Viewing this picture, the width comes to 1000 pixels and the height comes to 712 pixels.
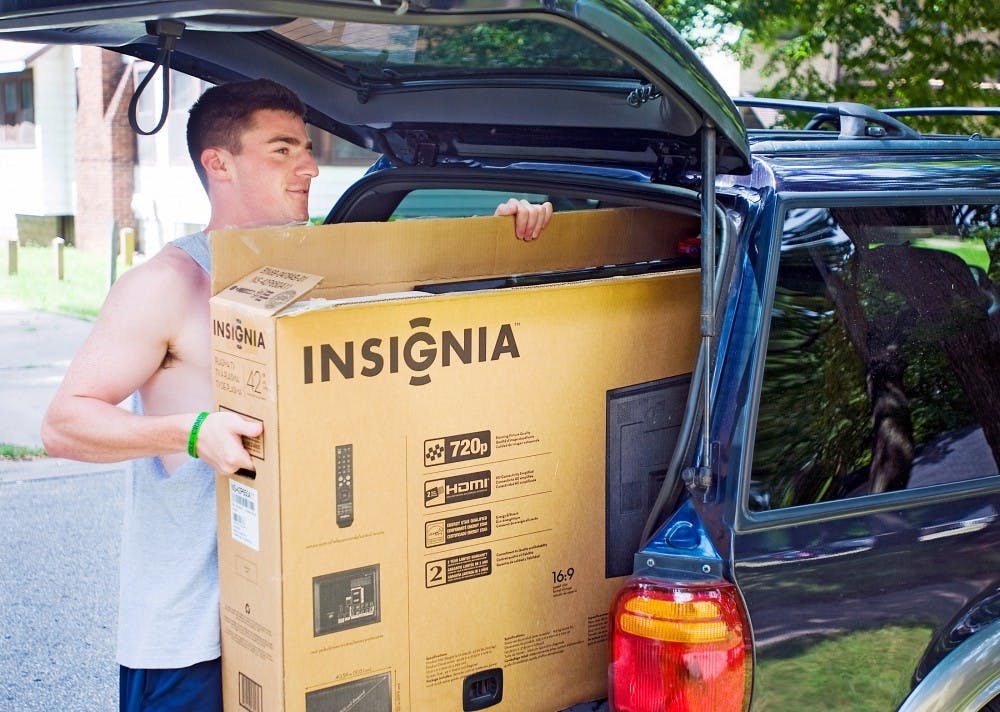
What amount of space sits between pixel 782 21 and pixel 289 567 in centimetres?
671

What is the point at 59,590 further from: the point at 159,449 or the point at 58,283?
the point at 58,283

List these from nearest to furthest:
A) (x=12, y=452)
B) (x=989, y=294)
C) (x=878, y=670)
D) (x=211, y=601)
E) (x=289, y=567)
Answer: (x=289, y=567) < (x=878, y=670) < (x=211, y=601) < (x=989, y=294) < (x=12, y=452)

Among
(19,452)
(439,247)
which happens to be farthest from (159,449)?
(19,452)

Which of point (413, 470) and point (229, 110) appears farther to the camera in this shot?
point (229, 110)

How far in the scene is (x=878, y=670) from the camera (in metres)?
2.05

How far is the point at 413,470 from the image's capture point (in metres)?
2.01

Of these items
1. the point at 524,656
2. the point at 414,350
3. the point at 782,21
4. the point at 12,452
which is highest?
the point at 782,21

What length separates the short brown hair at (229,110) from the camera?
2.54 m

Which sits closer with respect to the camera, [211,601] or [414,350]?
[414,350]

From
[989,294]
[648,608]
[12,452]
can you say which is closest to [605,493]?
[648,608]

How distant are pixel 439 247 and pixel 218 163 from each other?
0.54 metres

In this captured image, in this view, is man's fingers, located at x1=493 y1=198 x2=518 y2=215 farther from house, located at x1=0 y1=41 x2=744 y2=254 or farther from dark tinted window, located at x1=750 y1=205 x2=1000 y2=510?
house, located at x1=0 y1=41 x2=744 y2=254

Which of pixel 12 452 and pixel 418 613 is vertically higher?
pixel 418 613

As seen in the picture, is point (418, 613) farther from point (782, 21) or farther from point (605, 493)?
point (782, 21)
